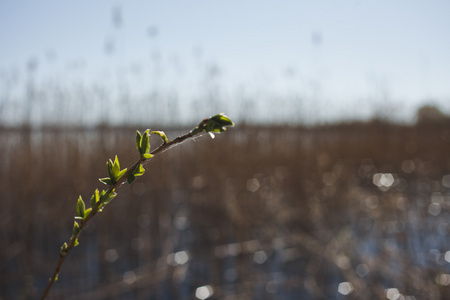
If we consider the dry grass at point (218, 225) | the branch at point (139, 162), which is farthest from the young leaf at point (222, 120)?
the dry grass at point (218, 225)

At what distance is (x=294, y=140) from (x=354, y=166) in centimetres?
90

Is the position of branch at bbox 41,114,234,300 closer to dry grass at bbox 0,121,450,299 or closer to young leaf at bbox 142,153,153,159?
young leaf at bbox 142,153,153,159

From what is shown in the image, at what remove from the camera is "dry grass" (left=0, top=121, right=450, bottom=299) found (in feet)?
6.75

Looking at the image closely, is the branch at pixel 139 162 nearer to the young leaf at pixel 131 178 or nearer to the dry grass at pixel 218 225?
the young leaf at pixel 131 178

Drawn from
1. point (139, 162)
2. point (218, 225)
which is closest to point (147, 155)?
point (139, 162)

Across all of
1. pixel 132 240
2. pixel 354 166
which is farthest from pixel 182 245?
pixel 354 166

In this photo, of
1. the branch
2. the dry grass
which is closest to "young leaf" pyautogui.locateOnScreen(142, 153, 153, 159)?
the branch

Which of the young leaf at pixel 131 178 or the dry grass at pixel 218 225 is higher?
the young leaf at pixel 131 178

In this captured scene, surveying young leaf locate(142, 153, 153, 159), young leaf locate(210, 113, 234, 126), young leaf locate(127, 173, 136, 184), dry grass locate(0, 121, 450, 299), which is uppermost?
young leaf locate(210, 113, 234, 126)

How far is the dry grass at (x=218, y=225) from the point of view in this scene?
2057 millimetres

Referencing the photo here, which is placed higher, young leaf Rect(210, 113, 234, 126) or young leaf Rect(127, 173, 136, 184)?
young leaf Rect(210, 113, 234, 126)

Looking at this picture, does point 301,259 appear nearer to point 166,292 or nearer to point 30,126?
point 166,292

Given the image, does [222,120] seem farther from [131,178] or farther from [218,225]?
[218,225]

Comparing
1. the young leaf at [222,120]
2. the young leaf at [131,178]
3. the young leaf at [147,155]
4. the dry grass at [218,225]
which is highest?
the young leaf at [222,120]
